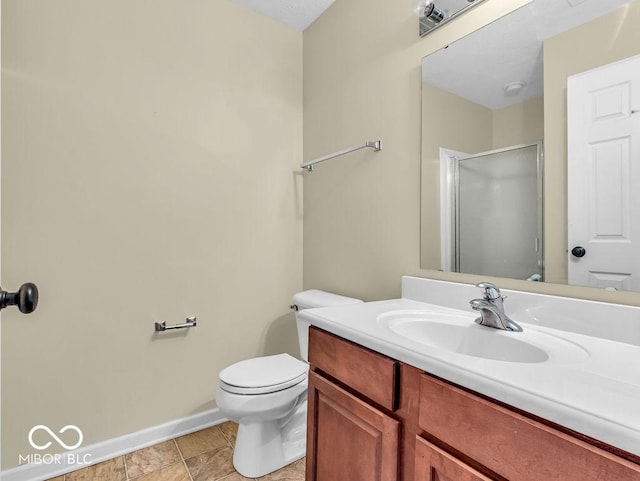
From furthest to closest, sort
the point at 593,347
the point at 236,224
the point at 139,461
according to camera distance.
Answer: the point at 236,224 < the point at 139,461 < the point at 593,347

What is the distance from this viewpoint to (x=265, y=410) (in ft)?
4.70

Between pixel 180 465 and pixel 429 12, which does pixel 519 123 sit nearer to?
pixel 429 12

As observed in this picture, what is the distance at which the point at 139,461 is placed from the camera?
1.60 m

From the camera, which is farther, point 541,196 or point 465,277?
point 465,277

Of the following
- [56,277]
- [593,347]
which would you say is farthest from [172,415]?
[593,347]

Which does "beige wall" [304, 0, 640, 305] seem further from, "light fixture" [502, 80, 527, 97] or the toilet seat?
the toilet seat

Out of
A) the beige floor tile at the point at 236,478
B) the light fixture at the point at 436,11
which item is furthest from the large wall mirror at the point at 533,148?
the beige floor tile at the point at 236,478

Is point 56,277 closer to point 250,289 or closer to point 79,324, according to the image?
point 79,324

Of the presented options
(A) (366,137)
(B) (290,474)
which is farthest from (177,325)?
(A) (366,137)

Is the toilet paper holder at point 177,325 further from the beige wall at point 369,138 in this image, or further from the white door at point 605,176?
the white door at point 605,176

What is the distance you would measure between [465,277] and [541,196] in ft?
1.28

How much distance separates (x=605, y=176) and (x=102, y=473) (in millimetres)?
2240

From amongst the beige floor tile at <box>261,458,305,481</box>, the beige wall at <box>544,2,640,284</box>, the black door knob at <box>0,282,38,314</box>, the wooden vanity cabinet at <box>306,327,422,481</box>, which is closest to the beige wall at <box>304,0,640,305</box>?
the beige wall at <box>544,2,640,284</box>

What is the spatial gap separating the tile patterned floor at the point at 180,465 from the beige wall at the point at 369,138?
38.0 inches
